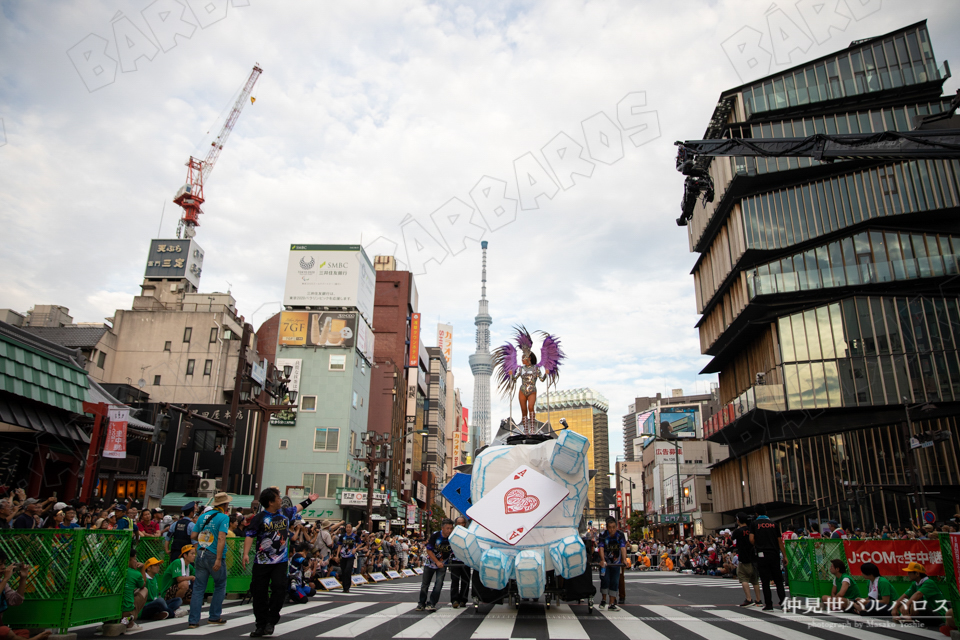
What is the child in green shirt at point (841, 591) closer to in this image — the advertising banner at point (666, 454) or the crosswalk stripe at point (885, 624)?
the crosswalk stripe at point (885, 624)

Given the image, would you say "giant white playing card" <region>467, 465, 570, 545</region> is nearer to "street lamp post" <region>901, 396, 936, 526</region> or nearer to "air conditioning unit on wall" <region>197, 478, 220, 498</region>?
"street lamp post" <region>901, 396, 936, 526</region>

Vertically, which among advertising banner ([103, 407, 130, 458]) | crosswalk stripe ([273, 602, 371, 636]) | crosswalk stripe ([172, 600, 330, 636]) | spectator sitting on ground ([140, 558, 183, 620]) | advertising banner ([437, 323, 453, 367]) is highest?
advertising banner ([437, 323, 453, 367])

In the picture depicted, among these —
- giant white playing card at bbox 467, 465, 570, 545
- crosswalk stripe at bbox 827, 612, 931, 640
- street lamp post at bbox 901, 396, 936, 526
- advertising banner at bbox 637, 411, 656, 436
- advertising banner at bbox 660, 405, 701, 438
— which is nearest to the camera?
crosswalk stripe at bbox 827, 612, 931, 640

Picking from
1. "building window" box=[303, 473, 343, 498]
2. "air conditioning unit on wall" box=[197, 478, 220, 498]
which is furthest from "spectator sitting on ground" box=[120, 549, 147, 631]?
"building window" box=[303, 473, 343, 498]

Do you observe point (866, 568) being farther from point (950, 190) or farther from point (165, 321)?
point (165, 321)

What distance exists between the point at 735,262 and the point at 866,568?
30299mm

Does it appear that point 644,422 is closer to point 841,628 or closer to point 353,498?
point 353,498

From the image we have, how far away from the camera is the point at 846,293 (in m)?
34.1

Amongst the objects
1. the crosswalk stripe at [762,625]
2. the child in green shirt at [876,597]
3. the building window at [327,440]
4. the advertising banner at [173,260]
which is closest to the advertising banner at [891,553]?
the child in green shirt at [876,597]

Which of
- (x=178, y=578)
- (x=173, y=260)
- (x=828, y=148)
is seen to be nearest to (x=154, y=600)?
(x=178, y=578)

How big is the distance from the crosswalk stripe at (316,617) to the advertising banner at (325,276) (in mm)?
48871

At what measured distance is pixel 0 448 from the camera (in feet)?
62.5

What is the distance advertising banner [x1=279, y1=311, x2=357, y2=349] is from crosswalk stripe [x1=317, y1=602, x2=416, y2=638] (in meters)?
47.7

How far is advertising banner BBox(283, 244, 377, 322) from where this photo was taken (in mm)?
58875
